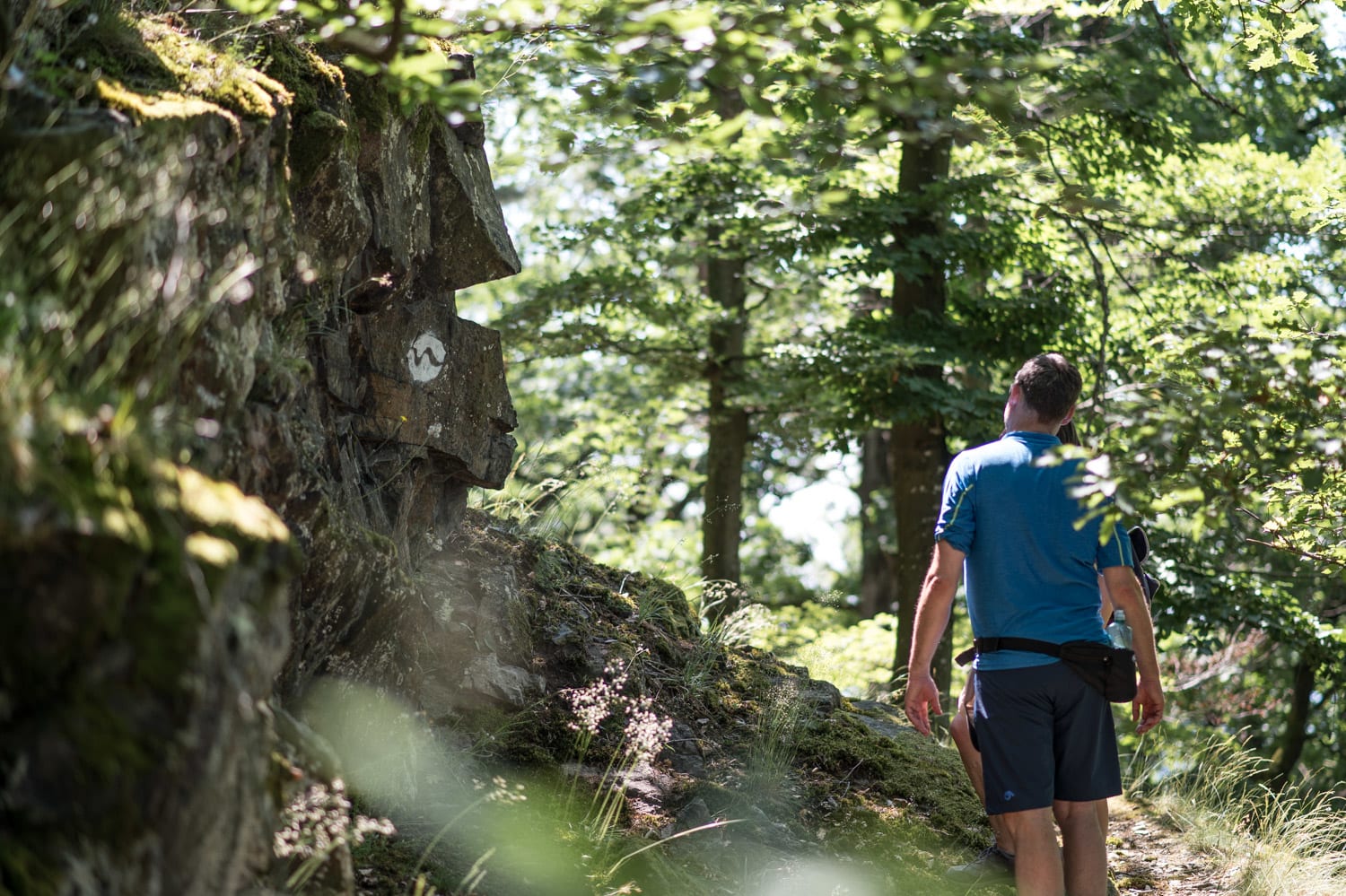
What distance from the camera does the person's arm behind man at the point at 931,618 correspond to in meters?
4.20

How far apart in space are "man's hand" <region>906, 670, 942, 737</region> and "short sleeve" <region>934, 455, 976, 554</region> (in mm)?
521

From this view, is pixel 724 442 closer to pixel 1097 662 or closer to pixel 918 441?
pixel 918 441

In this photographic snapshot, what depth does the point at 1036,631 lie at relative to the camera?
4.08 meters

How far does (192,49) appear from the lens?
3.91 metres

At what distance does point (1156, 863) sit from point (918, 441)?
4.99 metres

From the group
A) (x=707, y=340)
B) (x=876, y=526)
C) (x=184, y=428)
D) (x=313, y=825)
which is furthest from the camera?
(x=876, y=526)

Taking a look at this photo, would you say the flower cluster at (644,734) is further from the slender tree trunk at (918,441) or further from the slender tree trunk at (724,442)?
the slender tree trunk at (724,442)

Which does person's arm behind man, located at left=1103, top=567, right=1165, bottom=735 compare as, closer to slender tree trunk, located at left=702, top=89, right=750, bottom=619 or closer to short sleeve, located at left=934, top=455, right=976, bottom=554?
short sleeve, located at left=934, top=455, right=976, bottom=554

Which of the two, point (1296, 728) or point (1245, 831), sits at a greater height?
point (1245, 831)

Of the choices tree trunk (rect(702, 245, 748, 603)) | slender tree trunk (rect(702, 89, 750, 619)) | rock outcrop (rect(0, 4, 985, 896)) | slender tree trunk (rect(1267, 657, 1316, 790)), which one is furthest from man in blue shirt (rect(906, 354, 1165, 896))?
slender tree trunk (rect(1267, 657, 1316, 790))

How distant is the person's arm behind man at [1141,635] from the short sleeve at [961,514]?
0.55m

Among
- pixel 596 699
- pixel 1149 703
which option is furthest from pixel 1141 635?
pixel 596 699

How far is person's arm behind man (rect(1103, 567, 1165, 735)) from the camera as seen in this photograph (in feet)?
13.9

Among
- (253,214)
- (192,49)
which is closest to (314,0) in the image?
(192,49)
